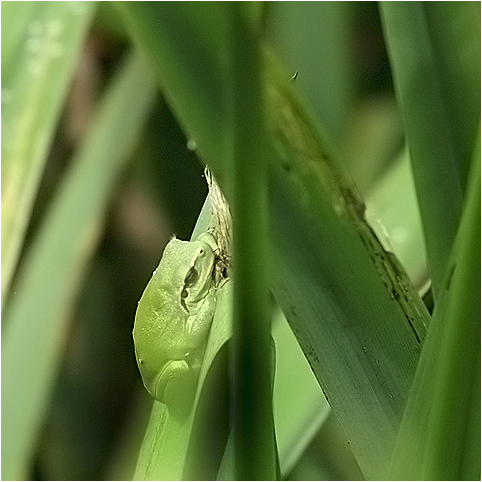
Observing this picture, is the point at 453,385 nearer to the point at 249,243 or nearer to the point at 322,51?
the point at 249,243

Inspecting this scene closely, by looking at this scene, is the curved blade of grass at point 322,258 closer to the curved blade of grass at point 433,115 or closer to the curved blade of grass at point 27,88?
the curved blade of grass at point 433,115

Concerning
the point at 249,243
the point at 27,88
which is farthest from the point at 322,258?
the point at 27,88

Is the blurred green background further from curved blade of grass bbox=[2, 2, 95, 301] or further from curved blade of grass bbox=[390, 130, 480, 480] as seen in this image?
curved blade of grass bbox=[390, 130, 480, 480]

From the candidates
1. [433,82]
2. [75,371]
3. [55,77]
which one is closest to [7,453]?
[75,371]

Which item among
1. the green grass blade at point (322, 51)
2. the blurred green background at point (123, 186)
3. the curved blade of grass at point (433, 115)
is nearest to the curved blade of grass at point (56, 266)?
the blurred green background at point (123, 186)

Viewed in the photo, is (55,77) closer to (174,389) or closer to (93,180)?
(93,180)

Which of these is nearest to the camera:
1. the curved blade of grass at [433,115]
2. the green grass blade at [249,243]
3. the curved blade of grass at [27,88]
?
the green grass blade at [249,243]

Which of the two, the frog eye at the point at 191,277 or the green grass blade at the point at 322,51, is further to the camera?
the green grass blade at the point at 322,51
